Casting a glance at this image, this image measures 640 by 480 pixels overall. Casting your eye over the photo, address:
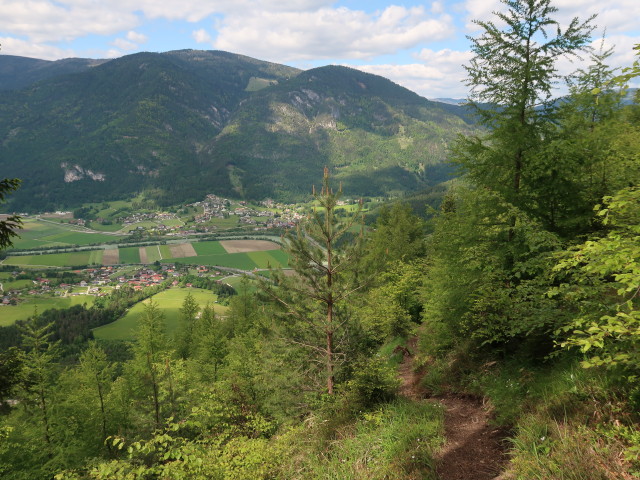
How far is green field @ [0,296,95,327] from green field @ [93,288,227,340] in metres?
16.6

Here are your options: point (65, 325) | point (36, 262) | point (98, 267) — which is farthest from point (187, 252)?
point (65, 325)

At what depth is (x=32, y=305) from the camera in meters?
89.8

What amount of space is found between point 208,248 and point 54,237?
85471 millimetres

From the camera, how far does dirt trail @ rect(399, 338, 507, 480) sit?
654 cm

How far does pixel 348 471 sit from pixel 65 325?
91823mm

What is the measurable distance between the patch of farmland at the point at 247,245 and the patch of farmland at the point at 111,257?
143 ft

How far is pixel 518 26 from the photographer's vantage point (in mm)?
9500

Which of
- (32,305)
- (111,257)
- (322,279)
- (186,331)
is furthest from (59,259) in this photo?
(322,279)

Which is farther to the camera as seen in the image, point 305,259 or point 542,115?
point 305,259

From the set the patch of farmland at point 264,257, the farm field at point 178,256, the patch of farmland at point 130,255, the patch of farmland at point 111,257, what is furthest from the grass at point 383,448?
the patch of farmland at point 111,257

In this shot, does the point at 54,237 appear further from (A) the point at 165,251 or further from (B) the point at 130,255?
(A) the point at 165,251

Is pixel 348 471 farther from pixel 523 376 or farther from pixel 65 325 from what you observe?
pixel 65 325

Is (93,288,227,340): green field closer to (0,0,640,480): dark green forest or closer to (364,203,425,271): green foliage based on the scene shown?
(364,203,425,271): green foliage

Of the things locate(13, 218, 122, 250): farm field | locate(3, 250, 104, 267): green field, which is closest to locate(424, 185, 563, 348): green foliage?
locate(3, 250, 104, 267): green field
